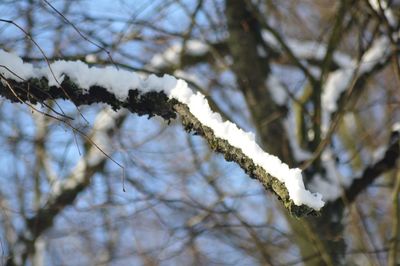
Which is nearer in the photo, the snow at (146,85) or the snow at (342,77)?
the snow at (146,85)

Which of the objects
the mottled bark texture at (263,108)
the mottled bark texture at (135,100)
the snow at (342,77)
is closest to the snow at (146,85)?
the mottled bark texture at (135,100)

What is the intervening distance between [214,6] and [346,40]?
1827mm

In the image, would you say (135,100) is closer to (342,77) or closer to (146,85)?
(146,85)

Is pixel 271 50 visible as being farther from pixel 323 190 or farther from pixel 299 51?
pixel 323 190

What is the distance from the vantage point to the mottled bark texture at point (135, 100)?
7.18 feet

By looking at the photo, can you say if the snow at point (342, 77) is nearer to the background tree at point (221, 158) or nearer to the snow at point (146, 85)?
the background tree at point (221, 158)

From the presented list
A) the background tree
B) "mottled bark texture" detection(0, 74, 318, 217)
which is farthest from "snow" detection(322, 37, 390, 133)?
"mottled bark texture" detection(0, 74, 318, 217)

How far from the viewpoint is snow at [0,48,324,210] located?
83.2 inches

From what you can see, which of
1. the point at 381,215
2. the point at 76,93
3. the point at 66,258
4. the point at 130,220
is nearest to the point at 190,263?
the point at 130,220

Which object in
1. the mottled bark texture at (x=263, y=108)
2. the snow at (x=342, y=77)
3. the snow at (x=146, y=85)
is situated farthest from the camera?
the snow at (x=342, y=77)

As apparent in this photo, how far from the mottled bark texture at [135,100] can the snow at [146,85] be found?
0.07 feet

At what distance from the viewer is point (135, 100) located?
2.39m

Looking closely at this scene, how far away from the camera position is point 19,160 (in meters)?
5.88

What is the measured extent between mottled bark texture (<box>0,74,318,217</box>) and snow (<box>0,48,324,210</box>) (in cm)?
2
